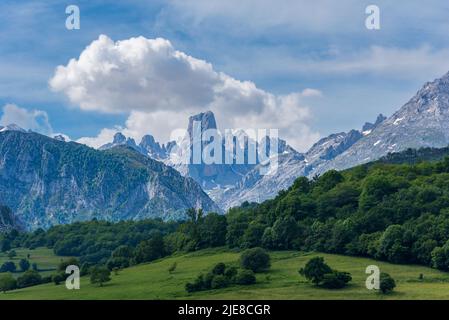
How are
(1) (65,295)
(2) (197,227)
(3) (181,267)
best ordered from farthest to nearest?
1. (2) (197,227)
2. (3) (181,267)
3. (1) (65,295)

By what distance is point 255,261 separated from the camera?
136 m

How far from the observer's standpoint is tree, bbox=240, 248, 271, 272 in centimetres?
13588

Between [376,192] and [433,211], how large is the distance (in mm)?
21448

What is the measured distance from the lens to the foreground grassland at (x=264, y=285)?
110m

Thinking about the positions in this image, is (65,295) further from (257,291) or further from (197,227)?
(197,227)

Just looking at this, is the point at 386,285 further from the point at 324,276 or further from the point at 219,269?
the point at 219,269

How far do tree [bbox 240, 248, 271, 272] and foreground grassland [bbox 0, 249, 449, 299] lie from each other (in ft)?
7.15

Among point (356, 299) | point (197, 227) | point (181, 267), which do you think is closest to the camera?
point (356, 299)

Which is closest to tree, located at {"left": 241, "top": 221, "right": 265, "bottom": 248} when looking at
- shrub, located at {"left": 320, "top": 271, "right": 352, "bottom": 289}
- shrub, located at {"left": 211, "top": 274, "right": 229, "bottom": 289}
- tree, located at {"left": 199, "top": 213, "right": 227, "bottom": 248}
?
tree, located at {"left": 199, "top": 213, "right": 227, "bottom": 248}

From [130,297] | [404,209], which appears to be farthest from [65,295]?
[404,209]

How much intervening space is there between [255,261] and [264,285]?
15.5 meters

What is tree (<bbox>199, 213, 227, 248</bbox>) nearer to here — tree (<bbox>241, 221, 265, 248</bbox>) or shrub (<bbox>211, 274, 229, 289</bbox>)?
tree (<bbox>241, 221, 265, 248</bbox>)

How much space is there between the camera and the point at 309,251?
155750 mm

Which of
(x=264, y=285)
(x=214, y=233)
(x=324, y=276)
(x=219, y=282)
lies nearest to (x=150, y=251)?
(x=214, y=233)
